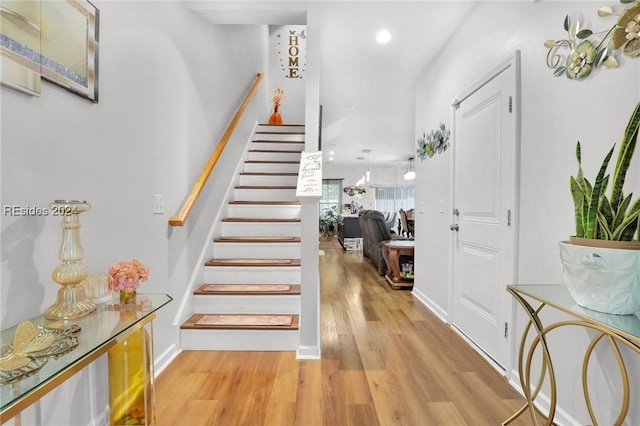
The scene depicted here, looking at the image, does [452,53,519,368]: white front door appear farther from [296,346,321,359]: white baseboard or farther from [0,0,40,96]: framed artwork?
[0,0,40,96]: framed artwork

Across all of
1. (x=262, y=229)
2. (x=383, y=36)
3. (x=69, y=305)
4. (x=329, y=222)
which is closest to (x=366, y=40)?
(x=383, y=36)

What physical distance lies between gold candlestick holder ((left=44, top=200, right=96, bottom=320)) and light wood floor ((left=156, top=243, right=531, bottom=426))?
2.76ft

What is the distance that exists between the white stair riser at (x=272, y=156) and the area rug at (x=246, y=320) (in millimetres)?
2598

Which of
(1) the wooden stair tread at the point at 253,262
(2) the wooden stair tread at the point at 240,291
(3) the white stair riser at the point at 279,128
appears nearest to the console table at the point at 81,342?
(2) the wooden stair tread at the point at 240,291

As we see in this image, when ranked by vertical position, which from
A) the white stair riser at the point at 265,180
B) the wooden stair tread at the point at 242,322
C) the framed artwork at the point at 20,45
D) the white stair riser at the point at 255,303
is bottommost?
the wooden stair tread at the point at 242,322

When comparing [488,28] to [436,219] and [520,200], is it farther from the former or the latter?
[436,219]

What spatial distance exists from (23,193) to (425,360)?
7.98 ft

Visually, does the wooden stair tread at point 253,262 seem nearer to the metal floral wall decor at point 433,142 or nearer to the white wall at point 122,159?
the white wall at point 122,159

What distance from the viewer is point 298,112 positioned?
22.9ft

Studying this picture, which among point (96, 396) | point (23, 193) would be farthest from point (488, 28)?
point (96, 396)

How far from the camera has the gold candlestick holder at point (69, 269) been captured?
1095 millimetres

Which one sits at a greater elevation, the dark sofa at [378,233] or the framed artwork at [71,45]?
the framed artwork at [71,45]

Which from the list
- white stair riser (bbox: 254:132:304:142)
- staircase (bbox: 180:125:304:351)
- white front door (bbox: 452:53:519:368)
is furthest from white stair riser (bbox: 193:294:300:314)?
white stair riser (bbox: 254:132:304:142)

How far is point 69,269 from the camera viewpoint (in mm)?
1106
